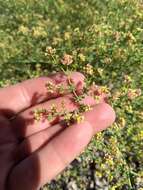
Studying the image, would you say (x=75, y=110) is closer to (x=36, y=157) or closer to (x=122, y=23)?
(x=36, y=157)

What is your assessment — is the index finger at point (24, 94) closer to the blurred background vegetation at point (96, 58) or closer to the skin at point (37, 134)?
the skin at point (37, 134)

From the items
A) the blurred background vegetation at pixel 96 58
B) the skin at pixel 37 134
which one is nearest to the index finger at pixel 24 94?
the skin at pixel 37 134

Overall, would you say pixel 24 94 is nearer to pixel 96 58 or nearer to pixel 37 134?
pixel 37 134

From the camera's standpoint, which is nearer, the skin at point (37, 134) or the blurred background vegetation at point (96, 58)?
the skin at point (37, 134)

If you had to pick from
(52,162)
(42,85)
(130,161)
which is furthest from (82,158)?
(52,162)

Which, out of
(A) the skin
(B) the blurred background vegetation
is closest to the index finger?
(A) the skin

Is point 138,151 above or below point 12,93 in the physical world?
below
